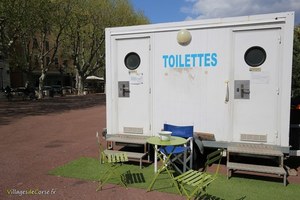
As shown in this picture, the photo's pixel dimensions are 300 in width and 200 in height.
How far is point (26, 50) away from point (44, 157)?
2279 centimetres

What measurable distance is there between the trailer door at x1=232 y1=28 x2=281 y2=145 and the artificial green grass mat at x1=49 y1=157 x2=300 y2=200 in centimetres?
87

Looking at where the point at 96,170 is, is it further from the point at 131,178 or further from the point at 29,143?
the point at 29,143

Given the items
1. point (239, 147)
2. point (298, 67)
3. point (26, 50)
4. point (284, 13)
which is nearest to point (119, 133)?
point (239, 147)

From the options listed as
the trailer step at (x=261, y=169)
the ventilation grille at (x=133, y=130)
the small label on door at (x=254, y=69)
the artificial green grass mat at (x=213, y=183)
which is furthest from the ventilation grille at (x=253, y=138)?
the ventilation grille at (x=133, y=130)

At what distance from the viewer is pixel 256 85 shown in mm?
5387

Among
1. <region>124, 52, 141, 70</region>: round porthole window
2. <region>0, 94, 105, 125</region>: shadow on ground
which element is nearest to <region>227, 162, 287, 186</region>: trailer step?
<region>124, 52, 141, 70</region>: round porthole window

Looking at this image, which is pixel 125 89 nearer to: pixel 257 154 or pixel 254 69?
pixel 254 69

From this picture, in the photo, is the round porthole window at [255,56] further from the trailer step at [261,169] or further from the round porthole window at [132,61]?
the round porthole window at [132,61]

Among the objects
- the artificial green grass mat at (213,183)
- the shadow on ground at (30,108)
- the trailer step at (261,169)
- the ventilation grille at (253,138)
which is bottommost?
the artificial green grass mat at (213,183)

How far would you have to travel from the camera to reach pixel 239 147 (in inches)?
212

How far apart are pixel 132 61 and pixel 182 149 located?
7.55 ft

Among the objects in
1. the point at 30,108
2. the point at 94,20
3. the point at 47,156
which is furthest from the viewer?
the point at 94,20

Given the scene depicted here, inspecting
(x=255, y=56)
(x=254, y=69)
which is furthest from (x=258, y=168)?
(x=255, y=56)

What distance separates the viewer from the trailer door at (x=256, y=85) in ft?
17.2
